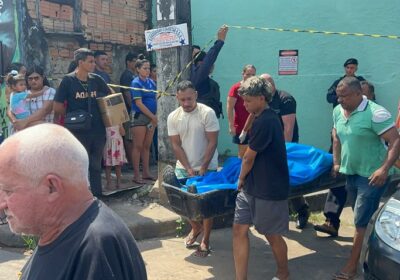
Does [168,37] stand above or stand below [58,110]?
above

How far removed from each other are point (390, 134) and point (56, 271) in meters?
3.45

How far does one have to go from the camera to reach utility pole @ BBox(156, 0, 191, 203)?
628 centimetres

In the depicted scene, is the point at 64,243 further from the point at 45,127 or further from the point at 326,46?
the point at 326,46

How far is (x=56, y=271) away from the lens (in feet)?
5.64

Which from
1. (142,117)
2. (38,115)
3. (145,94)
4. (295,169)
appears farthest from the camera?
(145,94)

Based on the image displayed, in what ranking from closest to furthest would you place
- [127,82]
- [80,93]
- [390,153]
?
[390,153]
[80,93]
[127,82]

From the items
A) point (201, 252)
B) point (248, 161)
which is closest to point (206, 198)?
point (248, 161)

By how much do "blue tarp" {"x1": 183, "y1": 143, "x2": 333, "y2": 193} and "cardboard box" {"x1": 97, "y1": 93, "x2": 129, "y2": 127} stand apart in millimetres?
1437

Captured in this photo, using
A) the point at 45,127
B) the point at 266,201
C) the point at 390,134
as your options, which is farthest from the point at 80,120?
the point at 45,127

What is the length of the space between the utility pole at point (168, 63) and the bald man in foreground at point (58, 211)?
15.2ft

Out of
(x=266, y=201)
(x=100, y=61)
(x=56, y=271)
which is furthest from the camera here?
(x=100, y=61)

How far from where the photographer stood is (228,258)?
212 inches

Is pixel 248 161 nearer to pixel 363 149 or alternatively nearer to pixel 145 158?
pixel 363 149

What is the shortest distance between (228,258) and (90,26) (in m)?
5.12
